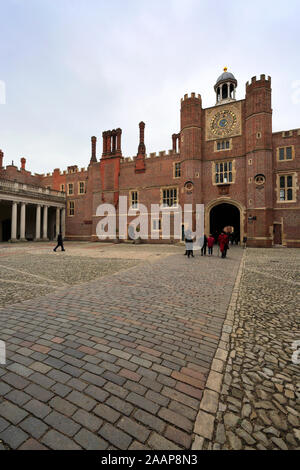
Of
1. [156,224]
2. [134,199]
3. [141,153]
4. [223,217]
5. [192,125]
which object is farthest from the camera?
[223,217]

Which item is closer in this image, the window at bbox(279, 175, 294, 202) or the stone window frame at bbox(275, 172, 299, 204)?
the stone window frame at bbox(275, 172, 299, 204)

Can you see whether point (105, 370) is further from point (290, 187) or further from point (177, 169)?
point (177, 169)

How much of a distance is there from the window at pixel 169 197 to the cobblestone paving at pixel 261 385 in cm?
2238

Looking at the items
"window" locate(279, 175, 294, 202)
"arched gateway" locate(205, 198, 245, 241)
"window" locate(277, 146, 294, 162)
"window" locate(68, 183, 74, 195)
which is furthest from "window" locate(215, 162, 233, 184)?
"window" locate(68, 183, 74, 195)

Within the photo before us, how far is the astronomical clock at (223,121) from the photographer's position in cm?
2233

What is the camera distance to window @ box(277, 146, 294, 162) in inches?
816

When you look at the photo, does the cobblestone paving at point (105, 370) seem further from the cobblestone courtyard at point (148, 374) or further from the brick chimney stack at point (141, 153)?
the brick chimney stack at point (141, 153)


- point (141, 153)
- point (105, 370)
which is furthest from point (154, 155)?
point (105, 370)

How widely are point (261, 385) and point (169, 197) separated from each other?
24871 mm

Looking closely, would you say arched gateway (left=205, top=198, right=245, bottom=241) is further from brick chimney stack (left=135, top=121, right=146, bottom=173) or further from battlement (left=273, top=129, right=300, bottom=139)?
brick chimney stack (left=135, top=121, right=146, bottom=173)

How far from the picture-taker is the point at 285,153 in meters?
20.9

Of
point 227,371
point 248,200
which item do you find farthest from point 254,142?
point 227,371

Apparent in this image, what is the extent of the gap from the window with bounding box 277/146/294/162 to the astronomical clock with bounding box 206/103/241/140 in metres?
4.58

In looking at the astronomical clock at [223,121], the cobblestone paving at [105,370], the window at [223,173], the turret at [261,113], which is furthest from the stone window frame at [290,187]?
the cobblestone paving at [105,370]
